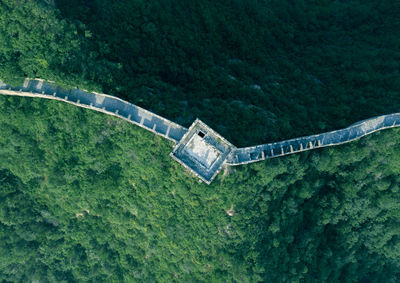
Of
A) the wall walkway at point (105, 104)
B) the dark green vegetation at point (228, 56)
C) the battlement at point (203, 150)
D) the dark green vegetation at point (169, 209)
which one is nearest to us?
the battlement at point (203, 150)

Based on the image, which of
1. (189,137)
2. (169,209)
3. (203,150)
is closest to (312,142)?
(203,150)

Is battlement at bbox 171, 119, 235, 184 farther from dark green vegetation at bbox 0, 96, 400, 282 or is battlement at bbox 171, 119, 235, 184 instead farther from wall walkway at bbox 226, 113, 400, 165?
dark green vegetation at bbox 0, 96, 400, 282

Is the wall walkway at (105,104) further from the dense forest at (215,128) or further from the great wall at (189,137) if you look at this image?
the dense forest at (215,128)

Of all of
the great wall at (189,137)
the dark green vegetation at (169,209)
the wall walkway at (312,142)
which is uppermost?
the wall walkway at (312,142)

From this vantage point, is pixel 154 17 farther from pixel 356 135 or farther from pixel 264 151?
pixel 356 135

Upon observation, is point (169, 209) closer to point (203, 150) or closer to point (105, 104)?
point (203, 150)

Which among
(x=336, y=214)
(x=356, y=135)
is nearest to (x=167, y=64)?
(x=356, y=135)

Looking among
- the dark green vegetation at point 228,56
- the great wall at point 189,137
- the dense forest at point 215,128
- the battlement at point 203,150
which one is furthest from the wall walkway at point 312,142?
the battlement at point 203,150
